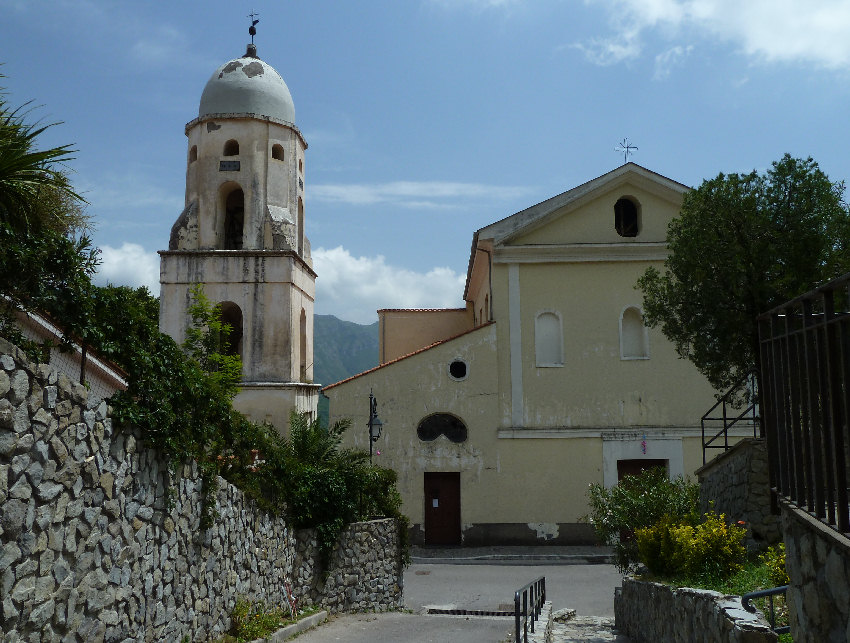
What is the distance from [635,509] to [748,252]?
17.4 feet

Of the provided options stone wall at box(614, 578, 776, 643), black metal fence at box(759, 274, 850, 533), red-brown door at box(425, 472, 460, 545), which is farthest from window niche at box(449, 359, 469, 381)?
black metal fence at box(759, 274, 850, 533)

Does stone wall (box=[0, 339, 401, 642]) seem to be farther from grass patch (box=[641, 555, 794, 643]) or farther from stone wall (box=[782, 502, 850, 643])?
grass patch (box=[641, 555, 794, 643])

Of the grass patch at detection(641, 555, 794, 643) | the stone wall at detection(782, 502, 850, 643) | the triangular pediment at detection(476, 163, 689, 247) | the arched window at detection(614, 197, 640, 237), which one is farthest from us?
the arched window at detection(614, 197, 640, 237)

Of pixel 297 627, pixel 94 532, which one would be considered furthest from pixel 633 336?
pixel 94 532

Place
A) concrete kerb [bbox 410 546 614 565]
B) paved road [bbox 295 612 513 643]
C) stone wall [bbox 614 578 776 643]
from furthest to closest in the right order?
concrete kerb [bbox 410 546 614 565] → paved road [bbox 295 612 513 643] → stone wall [bbox 614 578 776 643]

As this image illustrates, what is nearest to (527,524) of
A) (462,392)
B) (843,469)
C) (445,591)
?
(462,392)

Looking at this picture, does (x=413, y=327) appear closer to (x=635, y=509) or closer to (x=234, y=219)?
(x=234, y=219)

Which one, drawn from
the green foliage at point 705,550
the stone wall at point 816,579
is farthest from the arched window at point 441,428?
the stone wall at point 816,579

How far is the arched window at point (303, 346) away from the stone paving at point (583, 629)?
11.5 meters

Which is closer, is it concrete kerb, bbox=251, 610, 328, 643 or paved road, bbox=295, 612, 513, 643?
concrete kerb, bbox=251, 610, 328, 643

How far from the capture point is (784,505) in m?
5.40

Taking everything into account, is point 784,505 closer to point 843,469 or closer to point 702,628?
point 843,469

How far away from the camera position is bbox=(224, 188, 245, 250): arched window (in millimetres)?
23297

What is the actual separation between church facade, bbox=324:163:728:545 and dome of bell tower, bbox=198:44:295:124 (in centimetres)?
734
